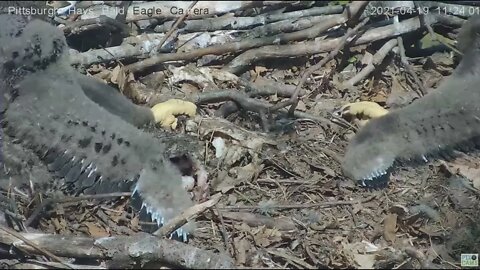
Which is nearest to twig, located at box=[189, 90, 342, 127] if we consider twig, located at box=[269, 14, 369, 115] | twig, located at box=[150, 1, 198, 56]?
twig, located at box=[269, 14, 369, 115]

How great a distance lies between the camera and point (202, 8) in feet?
15.1

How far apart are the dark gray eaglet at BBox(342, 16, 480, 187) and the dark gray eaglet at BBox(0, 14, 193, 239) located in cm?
92

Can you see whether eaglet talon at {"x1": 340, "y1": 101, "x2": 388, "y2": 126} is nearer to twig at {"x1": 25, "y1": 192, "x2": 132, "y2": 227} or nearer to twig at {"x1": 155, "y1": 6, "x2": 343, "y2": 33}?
twig at {"x1": 155, "y1": 6, "x2": 343, "y2": 33}

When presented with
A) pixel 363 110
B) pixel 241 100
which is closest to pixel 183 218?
pixel 241 100

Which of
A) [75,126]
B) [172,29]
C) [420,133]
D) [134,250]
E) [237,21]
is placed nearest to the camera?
[134,250]

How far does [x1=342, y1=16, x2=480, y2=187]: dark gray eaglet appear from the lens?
3.52 metres

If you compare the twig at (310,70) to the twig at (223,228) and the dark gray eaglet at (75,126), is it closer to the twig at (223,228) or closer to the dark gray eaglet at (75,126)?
the dark gray eaglet at (75,126)

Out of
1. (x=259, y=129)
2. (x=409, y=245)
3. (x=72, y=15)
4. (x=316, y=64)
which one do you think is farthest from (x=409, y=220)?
(x=72, y=15)

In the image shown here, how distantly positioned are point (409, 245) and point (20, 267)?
65.6 inches

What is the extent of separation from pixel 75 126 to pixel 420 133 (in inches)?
69.3

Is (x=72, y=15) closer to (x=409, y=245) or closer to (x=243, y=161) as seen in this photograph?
(x=243, y=161)

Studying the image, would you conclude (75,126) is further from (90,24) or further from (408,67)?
(408,67)

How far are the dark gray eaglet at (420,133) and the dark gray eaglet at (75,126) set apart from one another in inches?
36.2

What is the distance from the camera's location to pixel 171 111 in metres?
3.77
